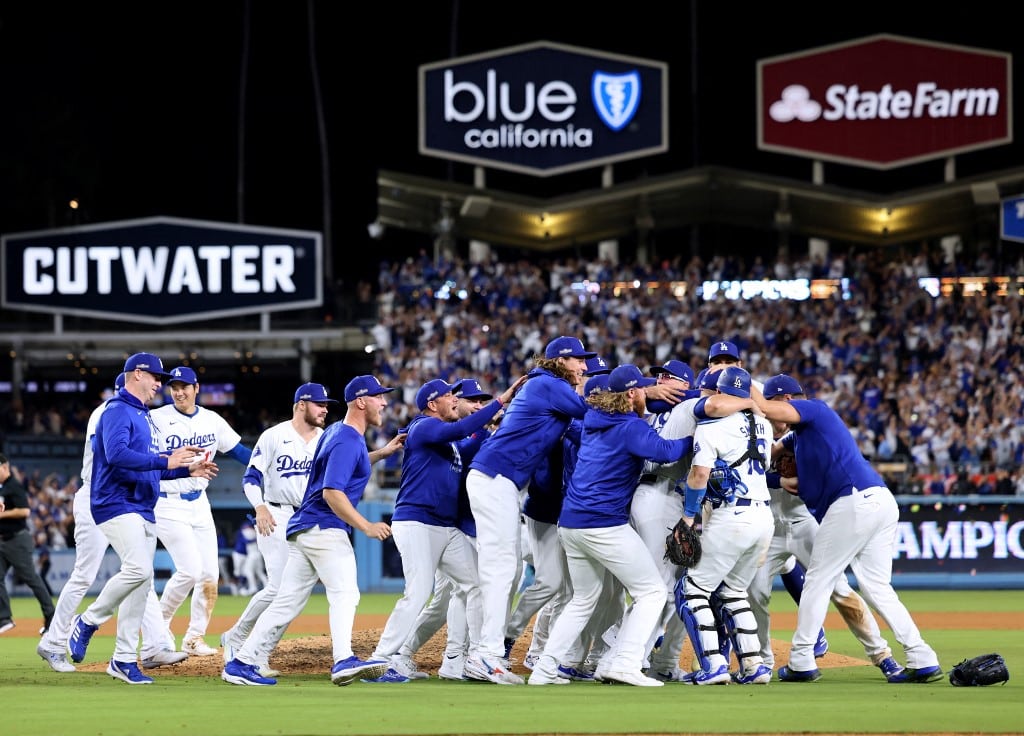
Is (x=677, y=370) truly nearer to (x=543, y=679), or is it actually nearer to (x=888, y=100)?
(x=543, y=679)

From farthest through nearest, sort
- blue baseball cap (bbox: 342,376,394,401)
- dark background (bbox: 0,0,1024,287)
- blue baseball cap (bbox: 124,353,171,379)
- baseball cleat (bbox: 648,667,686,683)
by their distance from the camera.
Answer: dark background (bbox: 0,0,1024,287) < blue baseball cap (bbox: 124,353,171,379) < baseball cleat (bbox: 648,667,686,683) < blue baseball cap (bbox: 342,376,394,401)

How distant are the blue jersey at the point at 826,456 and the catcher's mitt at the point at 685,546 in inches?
43.3

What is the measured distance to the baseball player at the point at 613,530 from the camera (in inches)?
379

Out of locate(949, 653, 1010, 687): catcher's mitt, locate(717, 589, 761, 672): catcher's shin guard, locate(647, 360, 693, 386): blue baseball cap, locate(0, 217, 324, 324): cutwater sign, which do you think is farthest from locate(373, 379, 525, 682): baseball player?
locate(0, 217, 324, 324): cutwater sign

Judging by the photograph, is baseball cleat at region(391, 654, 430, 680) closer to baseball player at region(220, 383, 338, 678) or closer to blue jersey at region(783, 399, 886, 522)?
baseball player at region(220, 383, 338, 678)

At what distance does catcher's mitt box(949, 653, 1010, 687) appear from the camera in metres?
9.52

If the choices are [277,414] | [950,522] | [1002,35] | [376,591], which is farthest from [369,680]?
[1002,35]

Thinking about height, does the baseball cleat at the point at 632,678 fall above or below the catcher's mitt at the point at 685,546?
below

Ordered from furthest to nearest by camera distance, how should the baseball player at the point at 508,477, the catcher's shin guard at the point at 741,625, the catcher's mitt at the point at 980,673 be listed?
the baseball player at the point at 508,477 → the catcher's shin guard at the point at 741,625 → the catcher's mitt at the point at 980,673

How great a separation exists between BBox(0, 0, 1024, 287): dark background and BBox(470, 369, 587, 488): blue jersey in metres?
32.8

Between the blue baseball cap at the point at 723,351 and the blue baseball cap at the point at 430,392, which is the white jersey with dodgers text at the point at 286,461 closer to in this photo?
the blue baseball cap at the point at 430,392

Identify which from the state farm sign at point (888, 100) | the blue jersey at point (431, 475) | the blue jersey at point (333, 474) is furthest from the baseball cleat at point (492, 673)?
the state farm sign at point (888, 100)

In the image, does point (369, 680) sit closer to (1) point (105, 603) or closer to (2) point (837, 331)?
(1) point (105, 603)

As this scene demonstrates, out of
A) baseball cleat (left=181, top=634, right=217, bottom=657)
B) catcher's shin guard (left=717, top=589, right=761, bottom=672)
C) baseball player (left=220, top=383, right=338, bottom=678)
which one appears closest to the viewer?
catcher's shin guard (left=717, top=589, right=761, bottom=672)
